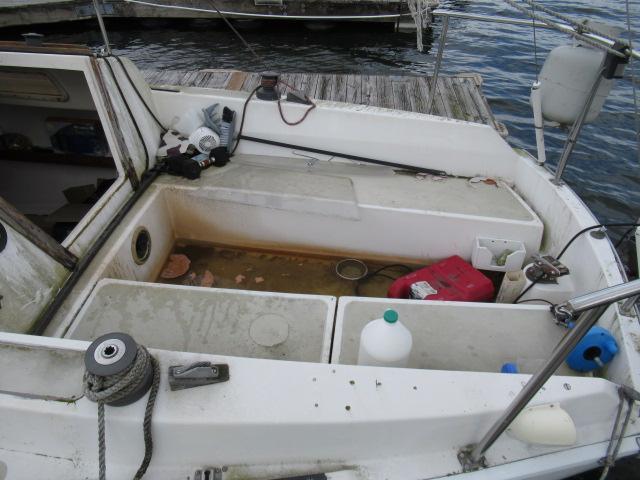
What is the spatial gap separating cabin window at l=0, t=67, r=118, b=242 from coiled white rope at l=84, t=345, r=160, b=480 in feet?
6.88

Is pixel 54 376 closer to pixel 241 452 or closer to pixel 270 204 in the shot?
pixel 241 452

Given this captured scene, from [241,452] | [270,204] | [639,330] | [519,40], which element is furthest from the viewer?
[519,40]

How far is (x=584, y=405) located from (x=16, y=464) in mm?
2038

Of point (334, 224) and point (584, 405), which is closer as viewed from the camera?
point (584, 405)

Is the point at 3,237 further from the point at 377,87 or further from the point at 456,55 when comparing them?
the point at 456,55

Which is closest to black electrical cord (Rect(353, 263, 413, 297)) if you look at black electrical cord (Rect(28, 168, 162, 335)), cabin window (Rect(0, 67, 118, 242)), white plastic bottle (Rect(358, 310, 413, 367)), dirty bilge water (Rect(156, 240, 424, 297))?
dirty bilge water (Rect(156, 240, 424, 297))

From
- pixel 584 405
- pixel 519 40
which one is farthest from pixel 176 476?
pixel 519 40

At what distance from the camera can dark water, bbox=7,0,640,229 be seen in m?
5.84

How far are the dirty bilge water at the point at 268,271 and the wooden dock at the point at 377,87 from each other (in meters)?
3.40

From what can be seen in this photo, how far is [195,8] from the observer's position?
34.7 feet

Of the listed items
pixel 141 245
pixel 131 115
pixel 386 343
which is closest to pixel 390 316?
pixel 386 343

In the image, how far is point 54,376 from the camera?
1502 mm

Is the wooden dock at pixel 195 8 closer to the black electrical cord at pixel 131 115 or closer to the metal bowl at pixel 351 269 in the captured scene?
the black electrical cord at pixel 131 115

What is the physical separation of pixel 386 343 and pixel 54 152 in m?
3.27
